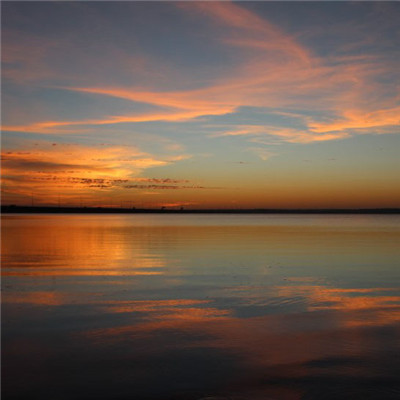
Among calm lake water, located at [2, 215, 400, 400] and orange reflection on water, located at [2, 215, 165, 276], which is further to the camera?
orange reflection on water, located at [2, 215, 165, 276]

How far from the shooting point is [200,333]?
10180 mm

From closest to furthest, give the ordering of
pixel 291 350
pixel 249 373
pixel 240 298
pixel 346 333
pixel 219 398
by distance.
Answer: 1. pixel 219 398
2. pixel 249 373
3. pixel 291 350
4. pixel 346 333
5. pixel 240 298

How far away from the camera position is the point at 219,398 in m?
6.89

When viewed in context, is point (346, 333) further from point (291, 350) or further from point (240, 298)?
point (240, 298)

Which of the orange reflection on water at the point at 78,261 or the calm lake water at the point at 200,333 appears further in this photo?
the orange reflection on water at the point at 78,261

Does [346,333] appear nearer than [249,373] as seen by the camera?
No

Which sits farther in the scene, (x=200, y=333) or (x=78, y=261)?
(x=78, y=261)

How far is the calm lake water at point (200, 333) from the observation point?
7.37 metres

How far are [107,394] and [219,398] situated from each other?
5.72ft

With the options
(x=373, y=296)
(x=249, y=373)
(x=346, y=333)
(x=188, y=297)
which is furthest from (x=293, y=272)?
(x=249, y=373)

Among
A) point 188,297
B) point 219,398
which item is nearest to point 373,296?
point 188,297

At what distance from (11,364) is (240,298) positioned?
7.45 metres

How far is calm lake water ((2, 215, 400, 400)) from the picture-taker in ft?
24.2

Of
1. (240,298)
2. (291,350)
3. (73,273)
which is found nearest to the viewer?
(291,350)
